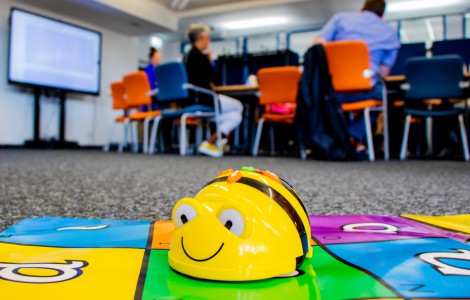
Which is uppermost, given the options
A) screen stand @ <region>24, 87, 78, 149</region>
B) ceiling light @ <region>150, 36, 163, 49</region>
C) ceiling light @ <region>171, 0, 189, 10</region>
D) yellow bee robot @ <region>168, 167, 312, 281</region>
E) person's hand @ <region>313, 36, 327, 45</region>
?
ceiling light @ <region>171, 0, 189, 10</region>

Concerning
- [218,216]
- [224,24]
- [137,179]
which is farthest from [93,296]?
[224,24]

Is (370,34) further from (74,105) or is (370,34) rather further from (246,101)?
(74,105)

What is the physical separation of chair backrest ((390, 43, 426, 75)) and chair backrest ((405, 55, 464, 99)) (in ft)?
9.22

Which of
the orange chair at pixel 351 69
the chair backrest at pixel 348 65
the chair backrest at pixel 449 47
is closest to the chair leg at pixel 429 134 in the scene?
the chair backrest at pixel 449 47

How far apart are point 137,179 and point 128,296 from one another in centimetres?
120

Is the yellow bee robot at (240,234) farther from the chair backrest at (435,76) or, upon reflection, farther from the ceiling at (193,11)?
the ceiling at (193,11)

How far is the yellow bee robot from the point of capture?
1.29 ft

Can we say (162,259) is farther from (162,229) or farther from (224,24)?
(224,24)

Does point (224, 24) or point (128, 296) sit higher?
point (224, 24)

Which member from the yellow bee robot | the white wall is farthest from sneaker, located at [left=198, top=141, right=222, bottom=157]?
the white wall

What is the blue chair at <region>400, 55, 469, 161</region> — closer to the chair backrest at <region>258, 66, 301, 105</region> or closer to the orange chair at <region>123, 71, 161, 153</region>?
the chair backrest at <region>258, 66, 301, 105</region>

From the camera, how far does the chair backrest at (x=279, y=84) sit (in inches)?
123

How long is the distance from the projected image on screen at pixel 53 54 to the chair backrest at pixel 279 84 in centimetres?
383

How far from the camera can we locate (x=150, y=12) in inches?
259
